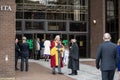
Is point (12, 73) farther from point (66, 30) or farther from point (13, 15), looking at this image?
point (66, 30)

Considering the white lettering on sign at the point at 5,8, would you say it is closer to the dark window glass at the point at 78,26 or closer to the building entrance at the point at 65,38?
the building entrance at the point at 65,38

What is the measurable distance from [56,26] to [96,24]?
3.53m

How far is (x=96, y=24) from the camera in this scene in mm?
30797

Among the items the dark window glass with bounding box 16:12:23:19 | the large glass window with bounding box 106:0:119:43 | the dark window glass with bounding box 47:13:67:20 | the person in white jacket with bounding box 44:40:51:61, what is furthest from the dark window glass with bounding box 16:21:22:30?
the large glass window with bounding box 106:0:119:43

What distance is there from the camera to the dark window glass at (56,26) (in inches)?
A: 1235

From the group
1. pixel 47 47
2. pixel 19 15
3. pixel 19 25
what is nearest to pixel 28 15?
pixel 19 15

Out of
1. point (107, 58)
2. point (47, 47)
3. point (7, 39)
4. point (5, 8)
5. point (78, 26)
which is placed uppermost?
point (5, 8)

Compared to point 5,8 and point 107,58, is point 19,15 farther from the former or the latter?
point 107,58

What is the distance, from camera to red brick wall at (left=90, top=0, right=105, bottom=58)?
97.7ft

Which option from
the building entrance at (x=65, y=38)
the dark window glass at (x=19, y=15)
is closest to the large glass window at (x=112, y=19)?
the building entrance at (x=65, y=38)

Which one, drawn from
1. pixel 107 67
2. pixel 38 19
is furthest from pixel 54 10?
pixel 107 67

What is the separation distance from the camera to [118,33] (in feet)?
98.3

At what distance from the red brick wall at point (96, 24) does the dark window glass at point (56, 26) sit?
250 cm

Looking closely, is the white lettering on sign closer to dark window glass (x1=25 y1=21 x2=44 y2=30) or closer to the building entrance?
the building entrance
